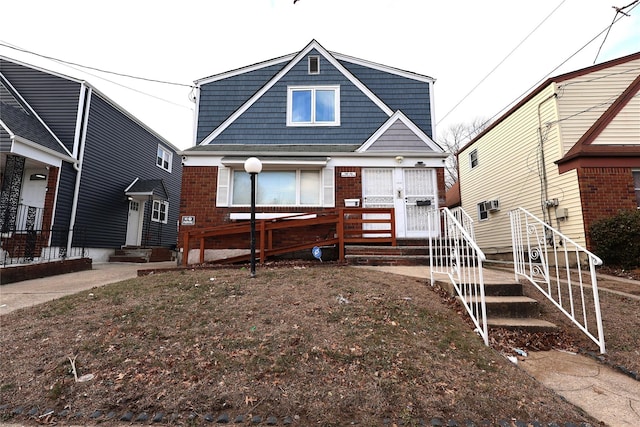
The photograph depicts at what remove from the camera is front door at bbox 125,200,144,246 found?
46.8ft

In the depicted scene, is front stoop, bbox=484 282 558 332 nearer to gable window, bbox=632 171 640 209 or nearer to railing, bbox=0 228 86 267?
gable window, bbox=632 171 640 209

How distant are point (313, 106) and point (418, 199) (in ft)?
15.3

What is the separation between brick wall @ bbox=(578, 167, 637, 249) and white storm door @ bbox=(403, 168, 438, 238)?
3821 mm

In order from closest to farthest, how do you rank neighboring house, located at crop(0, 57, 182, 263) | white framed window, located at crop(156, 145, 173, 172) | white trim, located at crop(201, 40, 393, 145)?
neighboring house, located at crop(0, 57, 182, 263) → white trim, located at crop(201, 40, 393, 145) → white framed window, located at crop(156, 145, 173, 172)

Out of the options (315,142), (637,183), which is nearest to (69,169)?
(315,142)

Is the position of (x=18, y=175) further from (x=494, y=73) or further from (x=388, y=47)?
(x=494, y=73)

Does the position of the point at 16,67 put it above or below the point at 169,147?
above

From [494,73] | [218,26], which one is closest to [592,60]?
[494,73]

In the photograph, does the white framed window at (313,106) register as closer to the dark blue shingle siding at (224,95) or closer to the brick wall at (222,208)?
the dark blue shingle siding at (224,95)

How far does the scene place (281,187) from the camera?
955 cm

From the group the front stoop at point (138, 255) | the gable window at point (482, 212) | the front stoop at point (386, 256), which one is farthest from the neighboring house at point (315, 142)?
the front stoop at point (138, 255)

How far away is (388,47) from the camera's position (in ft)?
40.1

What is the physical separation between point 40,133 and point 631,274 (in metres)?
17.5

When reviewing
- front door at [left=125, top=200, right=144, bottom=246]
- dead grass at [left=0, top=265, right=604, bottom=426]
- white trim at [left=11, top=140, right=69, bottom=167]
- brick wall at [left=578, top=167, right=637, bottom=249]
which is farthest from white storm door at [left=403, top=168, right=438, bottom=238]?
front door at [left=125, top=200, right=144, bottom=246]
